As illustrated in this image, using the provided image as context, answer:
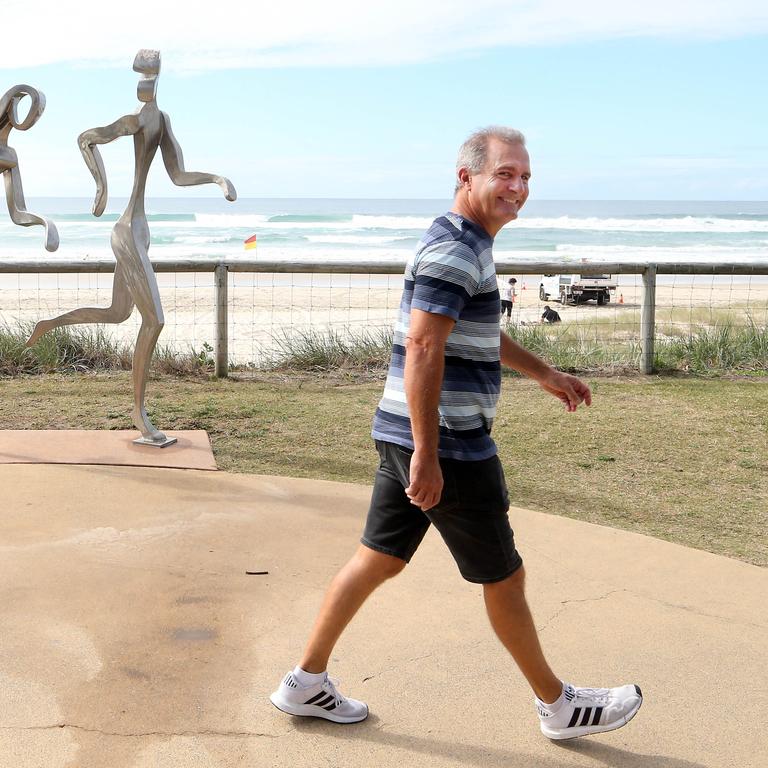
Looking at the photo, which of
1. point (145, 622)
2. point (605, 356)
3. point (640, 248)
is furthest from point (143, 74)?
point (640, 248)

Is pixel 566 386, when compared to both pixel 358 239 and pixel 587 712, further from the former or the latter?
pixel 358 239

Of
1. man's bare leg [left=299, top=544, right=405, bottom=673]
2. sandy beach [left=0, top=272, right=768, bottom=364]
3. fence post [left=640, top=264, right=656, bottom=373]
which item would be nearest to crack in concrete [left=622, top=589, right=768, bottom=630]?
man's bare leg [left=299, top=544, right=405, bottom=673]

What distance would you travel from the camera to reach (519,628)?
2785 millimetres

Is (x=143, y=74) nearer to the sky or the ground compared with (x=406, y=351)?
nearer to the sky

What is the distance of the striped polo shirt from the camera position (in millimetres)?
2535

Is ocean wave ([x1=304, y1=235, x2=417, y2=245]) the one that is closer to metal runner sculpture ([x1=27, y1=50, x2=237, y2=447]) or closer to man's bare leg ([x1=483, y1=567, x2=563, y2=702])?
metal runner sculpture ([x1=27, y1=50, x2=237, y2=447])

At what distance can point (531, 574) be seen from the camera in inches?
161

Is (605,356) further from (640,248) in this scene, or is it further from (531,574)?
(640,248)

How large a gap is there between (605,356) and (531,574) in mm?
5493

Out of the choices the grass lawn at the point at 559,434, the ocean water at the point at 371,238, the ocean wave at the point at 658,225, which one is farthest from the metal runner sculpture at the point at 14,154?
the ocean wave at the point at 658,225

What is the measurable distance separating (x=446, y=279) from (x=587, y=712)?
1.32 m

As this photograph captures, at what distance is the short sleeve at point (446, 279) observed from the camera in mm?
2512

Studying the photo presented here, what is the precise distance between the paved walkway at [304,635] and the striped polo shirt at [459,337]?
878 mm

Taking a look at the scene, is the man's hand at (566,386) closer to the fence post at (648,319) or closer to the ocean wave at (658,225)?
the fence post at (648,319)
